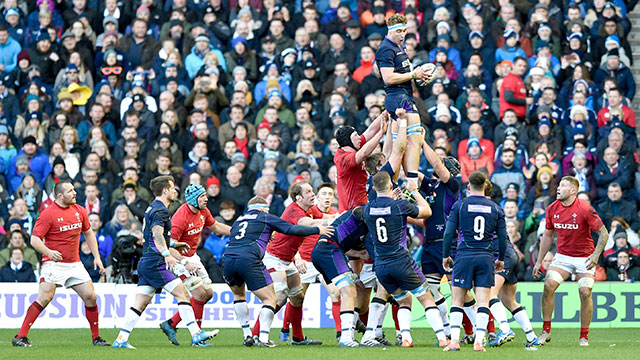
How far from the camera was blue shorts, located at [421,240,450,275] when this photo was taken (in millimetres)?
16953

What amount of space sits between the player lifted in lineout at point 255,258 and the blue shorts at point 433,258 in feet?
5.38

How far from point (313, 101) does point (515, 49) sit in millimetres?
4605

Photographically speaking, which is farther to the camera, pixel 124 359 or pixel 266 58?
pixel 266 58

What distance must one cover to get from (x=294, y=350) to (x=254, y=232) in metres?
1.77

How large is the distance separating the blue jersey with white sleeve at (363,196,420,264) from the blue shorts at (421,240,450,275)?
144cm

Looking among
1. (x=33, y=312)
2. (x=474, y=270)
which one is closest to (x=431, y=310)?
(x=474, y=270)

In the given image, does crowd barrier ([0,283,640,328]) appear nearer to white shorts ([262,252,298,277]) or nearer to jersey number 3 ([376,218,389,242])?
white shorts ([262,252,298,277])

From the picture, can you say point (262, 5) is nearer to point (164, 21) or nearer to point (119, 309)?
point (164, 21)

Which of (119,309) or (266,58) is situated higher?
(266,58)

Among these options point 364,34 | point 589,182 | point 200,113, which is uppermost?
point 364,34

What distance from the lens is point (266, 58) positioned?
27.2 m

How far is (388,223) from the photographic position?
15.5 m

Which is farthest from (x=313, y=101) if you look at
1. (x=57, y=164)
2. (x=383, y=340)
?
(x=383, y=340)

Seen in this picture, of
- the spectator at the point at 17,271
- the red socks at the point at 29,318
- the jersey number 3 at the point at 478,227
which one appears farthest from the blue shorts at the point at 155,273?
the spectator at the point at 17,271
